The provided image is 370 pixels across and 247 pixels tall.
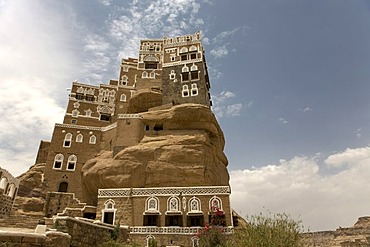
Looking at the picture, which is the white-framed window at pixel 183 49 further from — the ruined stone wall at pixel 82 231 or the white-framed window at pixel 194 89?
the ruined stone wall at pixel 82 231

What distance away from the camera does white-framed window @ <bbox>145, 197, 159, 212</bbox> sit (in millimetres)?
25948

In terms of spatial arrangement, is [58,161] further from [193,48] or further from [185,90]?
[193,48]

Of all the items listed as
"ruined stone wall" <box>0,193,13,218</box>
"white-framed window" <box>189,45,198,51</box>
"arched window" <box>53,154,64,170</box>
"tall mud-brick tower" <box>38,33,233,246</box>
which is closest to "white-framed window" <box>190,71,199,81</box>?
"tall mud-brick tower" <box>38,33,233,246</box>

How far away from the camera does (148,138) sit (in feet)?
113

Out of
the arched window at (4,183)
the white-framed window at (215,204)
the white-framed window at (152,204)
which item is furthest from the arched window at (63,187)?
the white-framed window at (215,204)

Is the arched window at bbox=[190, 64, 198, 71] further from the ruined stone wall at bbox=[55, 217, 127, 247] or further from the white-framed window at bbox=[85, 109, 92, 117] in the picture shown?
the ruined stone wall at bbox=[55, 217, 127, 247]

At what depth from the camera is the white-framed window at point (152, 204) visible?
25948 mm

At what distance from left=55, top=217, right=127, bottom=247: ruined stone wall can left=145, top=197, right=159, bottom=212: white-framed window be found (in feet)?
19.9

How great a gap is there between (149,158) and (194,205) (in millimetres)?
8413

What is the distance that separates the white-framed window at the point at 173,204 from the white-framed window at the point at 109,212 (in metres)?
5.29

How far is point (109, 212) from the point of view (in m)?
26.2

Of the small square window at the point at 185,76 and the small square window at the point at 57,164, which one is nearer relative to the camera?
the small square window at the point at 57,164

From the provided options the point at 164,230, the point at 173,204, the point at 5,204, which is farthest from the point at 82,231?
the point at 5,204

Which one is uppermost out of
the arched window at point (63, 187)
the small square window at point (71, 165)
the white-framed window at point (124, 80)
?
the white-framed window at point (124, 80)
